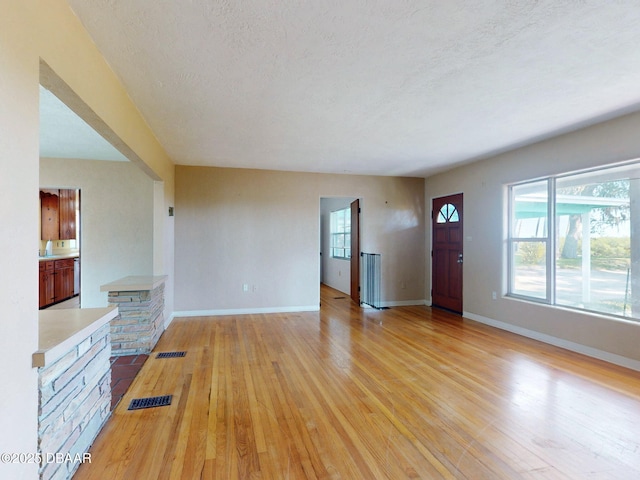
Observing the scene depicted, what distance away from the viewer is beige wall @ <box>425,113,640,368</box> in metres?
3.33

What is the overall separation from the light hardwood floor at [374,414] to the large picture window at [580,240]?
73cm

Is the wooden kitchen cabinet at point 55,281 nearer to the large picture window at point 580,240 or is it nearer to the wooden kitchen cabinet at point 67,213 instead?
the wooden kitchen cabinet at point 67,213

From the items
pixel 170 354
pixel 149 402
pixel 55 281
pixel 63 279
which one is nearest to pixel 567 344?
pixel 149 402

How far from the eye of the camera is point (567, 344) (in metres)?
3.86

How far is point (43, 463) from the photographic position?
4.79 feet

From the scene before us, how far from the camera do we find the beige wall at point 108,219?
4887 millimetres

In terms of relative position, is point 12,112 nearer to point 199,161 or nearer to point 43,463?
point 43,463

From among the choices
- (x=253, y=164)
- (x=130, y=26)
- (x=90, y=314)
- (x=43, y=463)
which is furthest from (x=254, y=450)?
(x=253, y=164)

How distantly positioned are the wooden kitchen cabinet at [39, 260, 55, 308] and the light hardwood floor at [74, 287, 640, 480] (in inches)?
136

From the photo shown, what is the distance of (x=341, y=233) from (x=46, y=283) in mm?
6242

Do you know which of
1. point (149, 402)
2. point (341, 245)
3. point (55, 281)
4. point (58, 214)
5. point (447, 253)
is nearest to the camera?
point (149, 402)

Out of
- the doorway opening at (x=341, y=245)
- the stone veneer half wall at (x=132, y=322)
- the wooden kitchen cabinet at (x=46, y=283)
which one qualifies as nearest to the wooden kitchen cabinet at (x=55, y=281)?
the wooden kitchen cabinet at (x=46, y=283)

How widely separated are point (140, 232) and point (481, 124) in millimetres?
4872

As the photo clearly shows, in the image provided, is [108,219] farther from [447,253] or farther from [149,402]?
[447,253]
